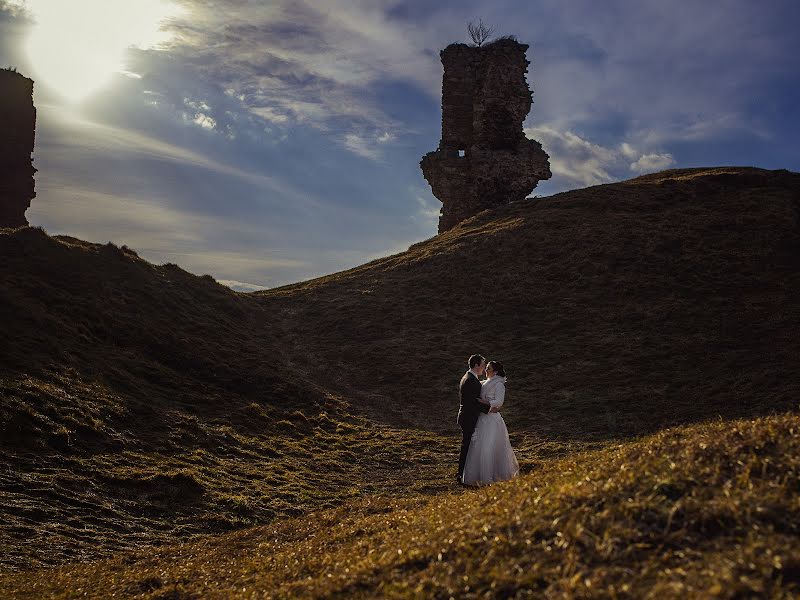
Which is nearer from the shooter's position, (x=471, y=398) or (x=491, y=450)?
(x=491, y=450)

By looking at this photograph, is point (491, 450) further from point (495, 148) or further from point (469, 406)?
point (495, 148)

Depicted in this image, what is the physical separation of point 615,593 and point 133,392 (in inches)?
784

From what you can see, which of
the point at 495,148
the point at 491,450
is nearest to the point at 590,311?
the point at 491,450

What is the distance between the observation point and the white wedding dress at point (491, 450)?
14641 mm

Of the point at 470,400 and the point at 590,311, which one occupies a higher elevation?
the point at 590,311

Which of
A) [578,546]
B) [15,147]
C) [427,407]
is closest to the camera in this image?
[578,546]

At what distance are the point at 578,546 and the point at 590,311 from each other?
2933cm

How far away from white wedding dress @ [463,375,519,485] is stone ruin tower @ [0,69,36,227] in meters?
57.4

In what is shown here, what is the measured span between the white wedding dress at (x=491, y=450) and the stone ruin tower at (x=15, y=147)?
57.4 meters

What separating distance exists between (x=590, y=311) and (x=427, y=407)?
1245cm

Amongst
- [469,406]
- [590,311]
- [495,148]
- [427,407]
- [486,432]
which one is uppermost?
[495,148]

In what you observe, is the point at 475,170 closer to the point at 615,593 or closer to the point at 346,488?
the point at 346,488

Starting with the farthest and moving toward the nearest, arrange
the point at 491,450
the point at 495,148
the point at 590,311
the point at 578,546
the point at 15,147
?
1. the point at 495,148
2. the point at 15,147
3. the point at 590,311
4. the point at 491,450
5. the point at 578,546

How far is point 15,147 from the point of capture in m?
58.2
